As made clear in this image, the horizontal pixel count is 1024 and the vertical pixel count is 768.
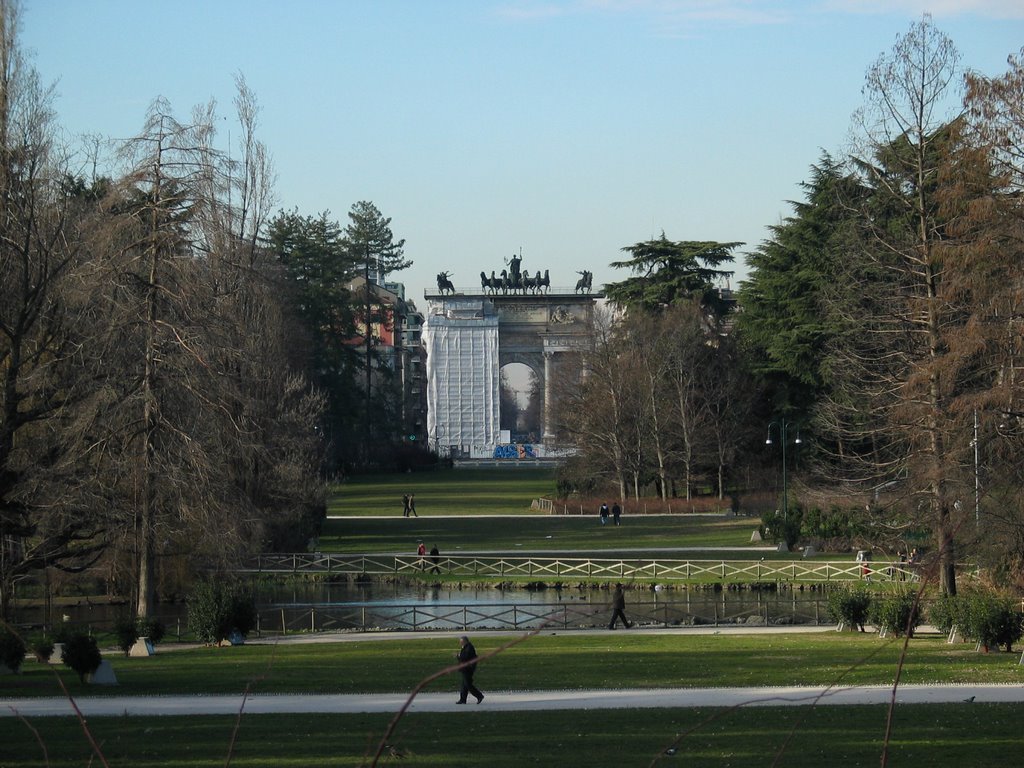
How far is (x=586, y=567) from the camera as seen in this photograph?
39656mm

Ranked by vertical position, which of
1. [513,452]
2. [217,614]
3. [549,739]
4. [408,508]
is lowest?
[217,614]

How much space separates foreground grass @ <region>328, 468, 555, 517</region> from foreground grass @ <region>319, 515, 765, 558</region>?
9.92ft

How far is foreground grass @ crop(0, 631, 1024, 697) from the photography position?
18.8m

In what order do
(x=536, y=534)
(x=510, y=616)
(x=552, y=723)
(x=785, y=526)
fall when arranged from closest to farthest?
(x=552, y=723)
(x=510, y=616)
(x=785, y=526)
(x=536, y=534)

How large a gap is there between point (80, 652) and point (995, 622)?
601 inches

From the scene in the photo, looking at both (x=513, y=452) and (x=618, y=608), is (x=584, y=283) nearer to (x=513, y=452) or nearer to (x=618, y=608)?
(x=513, y=452)

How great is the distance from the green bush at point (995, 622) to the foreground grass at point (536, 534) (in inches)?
815

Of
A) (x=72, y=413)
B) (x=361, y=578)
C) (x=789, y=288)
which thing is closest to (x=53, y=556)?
(x=72, y=413)

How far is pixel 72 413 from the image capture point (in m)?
24.2

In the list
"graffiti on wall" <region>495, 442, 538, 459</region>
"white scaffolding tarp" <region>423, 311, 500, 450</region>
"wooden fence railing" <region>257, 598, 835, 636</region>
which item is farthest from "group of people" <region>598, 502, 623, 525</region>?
"white scaffolding tarp" <region>423, 311, 500, 450</region>

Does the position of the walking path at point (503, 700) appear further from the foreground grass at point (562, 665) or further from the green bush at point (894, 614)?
the green bush at point (894, 614)

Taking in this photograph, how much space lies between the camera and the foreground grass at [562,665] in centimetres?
1881

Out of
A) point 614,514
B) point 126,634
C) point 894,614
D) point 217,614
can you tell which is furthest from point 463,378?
point 894,614

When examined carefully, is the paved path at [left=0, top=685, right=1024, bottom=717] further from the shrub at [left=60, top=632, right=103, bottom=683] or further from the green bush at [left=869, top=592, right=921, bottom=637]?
the green bush at [left=869, top=592, right=921, bottom=637]
